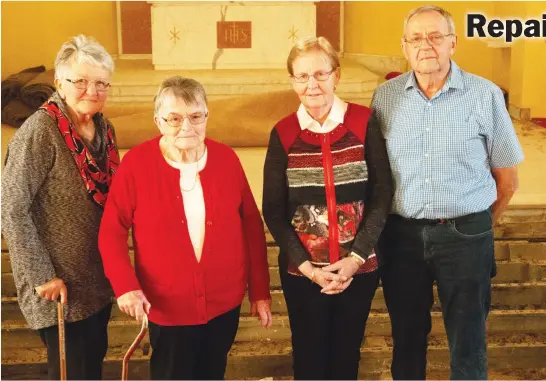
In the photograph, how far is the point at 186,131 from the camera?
2.21 metres

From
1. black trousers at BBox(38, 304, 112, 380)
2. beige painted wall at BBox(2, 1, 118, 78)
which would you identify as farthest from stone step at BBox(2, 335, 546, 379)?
beige painted wall at BBox(2, 1, 118, 78)

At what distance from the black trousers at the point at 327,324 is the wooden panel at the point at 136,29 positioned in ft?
20.4

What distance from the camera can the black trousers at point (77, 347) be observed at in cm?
238

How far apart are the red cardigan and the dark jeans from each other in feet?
1.72

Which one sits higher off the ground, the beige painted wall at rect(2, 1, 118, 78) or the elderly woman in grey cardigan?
the beige painted wall at rect(2, 1, 118, 78)

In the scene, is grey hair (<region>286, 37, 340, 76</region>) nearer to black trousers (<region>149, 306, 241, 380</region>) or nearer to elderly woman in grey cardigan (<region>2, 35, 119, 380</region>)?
elderly woman in grey cardigan (<region>2, 35, 119, 380</region>)

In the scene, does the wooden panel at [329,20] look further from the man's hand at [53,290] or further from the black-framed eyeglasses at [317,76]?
the man's hand at [53,290]

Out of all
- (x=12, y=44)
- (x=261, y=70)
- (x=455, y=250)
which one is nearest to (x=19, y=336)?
(x=455, y=250)

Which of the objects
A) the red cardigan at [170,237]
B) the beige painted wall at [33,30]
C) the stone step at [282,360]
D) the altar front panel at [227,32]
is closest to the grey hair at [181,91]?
the red cardigan at [170,237]

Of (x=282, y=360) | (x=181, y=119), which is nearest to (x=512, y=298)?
(x=282, y=360)

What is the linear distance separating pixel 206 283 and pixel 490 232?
0.95 metres

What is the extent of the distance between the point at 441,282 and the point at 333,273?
401 millimetres

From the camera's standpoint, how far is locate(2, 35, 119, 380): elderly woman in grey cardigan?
2232 millimetres

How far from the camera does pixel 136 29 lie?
8211mm
